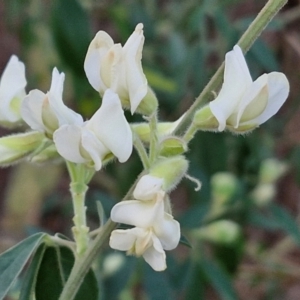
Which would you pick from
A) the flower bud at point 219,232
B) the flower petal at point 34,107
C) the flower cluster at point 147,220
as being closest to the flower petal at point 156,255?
the flower cluster at point 147,220

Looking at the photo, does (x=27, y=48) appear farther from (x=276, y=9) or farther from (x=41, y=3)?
(x=276, y=9)

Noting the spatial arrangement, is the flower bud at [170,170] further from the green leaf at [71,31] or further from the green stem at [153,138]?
the green leaf at [71,31]

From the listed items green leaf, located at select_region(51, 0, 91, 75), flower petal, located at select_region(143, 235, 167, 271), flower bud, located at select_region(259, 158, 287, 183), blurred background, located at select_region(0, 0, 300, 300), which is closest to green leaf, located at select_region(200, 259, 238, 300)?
blurred background, located at select_region(0, 0, 300, 300)

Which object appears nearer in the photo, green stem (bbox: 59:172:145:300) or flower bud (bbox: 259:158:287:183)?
green stem (bbox: 59:172:145:300)

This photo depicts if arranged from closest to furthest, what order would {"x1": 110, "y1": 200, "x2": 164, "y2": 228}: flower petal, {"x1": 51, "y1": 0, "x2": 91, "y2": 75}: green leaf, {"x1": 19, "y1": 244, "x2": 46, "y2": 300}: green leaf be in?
{"x1": 110, "y1": 200, "x2": 164, "y2": 228}: flower petal
{"x1": 19, "y1": 244, "x2": 46, "y2": 300}: green leaf
{"x1": 51, "y1": 0, "x2": 91, "y2": 75}: green leaf

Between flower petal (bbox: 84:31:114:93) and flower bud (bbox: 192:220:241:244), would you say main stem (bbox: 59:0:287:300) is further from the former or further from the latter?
flower bud (bbox: 192:220:241:244)

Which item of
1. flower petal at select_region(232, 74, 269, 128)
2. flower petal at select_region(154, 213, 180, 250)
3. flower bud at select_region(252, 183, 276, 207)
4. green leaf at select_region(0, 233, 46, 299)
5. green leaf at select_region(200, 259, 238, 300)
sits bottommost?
green leaf at select_region(200, 259, 238, 300)
